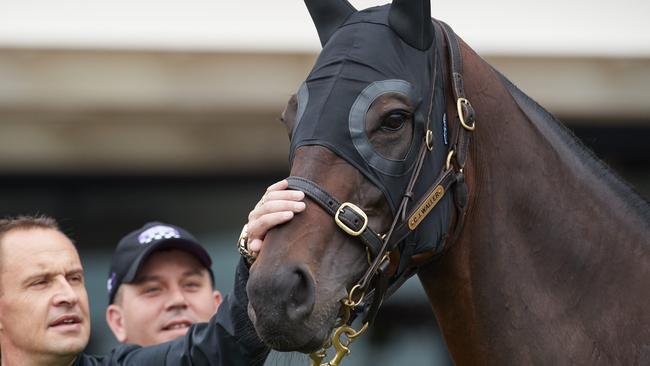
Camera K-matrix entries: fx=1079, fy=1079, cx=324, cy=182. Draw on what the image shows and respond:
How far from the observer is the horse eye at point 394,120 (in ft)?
8.81

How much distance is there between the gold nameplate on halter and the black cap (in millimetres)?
1541

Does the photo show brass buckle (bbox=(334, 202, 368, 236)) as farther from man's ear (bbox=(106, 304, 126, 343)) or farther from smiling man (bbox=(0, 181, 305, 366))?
man's ear (bbox=(106, 304, 126, 343))

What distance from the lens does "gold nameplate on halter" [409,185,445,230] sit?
268cm

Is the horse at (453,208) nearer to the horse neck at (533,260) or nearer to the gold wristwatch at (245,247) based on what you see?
the horse neck at (533,260)

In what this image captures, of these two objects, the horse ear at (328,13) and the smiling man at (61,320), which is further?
the smiling man at (61,320)

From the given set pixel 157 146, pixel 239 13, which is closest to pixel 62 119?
pixel 157 146

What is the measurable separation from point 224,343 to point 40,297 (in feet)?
2.23

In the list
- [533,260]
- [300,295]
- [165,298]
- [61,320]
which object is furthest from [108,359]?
[533,260]

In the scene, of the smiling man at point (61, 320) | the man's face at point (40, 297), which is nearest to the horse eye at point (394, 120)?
the smiling man at point (61, 320)

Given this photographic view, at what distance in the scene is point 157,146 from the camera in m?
7.82

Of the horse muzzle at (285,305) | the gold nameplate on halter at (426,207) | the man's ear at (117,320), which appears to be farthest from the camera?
the man's ear at (117,320)

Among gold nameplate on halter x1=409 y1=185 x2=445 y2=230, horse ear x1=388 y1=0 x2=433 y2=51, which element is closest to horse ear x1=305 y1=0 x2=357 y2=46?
horse ear x1=388 y1=0 x2=433 y2=51

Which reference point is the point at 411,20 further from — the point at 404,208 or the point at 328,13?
the point at 404,208

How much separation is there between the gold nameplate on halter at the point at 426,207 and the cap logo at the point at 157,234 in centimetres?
155
